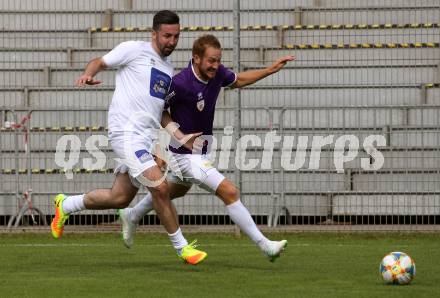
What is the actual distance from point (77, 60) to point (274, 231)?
15.2 feet

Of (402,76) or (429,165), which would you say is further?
(402,76)

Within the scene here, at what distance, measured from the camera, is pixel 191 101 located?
392 inches

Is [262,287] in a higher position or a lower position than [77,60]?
lower

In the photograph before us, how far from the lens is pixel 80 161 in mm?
14867

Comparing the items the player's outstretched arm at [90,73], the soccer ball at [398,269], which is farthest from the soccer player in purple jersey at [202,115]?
the soccer ball at [398,269]

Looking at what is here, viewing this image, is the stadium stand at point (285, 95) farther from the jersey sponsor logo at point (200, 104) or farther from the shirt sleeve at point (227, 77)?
the jersey sponsor logo at point (200, 104)

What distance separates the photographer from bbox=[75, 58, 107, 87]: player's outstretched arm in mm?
9086

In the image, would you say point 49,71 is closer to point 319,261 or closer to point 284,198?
point 284,198

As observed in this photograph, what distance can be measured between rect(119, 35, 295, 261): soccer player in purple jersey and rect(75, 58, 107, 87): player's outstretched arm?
0.74m

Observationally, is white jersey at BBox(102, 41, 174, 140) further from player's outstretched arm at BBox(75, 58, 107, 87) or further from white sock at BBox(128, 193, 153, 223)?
white sock at BBox(128, 193, 153, 223)

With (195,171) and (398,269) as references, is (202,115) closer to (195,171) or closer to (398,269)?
(195,171)

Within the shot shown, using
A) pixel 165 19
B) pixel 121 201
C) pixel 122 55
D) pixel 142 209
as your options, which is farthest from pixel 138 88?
pixel 142 209

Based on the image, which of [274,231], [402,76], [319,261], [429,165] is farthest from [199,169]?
[402,76]

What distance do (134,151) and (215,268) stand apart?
122cm
